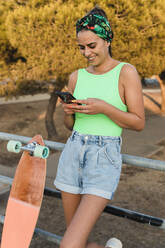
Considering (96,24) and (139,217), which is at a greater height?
(96,24)

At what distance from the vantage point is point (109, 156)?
1712 millimetres

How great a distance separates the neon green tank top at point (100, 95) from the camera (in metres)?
1.75

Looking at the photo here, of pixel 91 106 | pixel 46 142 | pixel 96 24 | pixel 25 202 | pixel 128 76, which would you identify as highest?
pixel 96 24

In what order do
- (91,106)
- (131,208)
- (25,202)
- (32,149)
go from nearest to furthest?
(91,106) → (32,149) → (25,202) → (131,208)

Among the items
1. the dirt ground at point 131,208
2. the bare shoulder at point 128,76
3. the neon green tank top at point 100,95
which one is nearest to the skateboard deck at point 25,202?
the neon green tank top at point 100,95

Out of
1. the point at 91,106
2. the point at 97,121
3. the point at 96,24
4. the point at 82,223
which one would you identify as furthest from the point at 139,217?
the point at 96,24

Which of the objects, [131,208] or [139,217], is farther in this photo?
[131,208]

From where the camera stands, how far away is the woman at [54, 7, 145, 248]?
168cm

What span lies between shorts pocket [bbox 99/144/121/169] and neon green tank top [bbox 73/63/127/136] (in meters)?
0.09

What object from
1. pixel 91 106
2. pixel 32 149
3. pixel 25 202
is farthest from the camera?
pixel 25 202

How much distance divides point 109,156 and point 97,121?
9.0 inches

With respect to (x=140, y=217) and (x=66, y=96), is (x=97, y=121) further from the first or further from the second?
(x=140, y=217)

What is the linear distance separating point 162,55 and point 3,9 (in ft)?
16.2

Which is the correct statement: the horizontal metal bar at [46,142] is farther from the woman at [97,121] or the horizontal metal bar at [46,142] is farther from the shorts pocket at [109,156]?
the shorts pocket at [109,156]
